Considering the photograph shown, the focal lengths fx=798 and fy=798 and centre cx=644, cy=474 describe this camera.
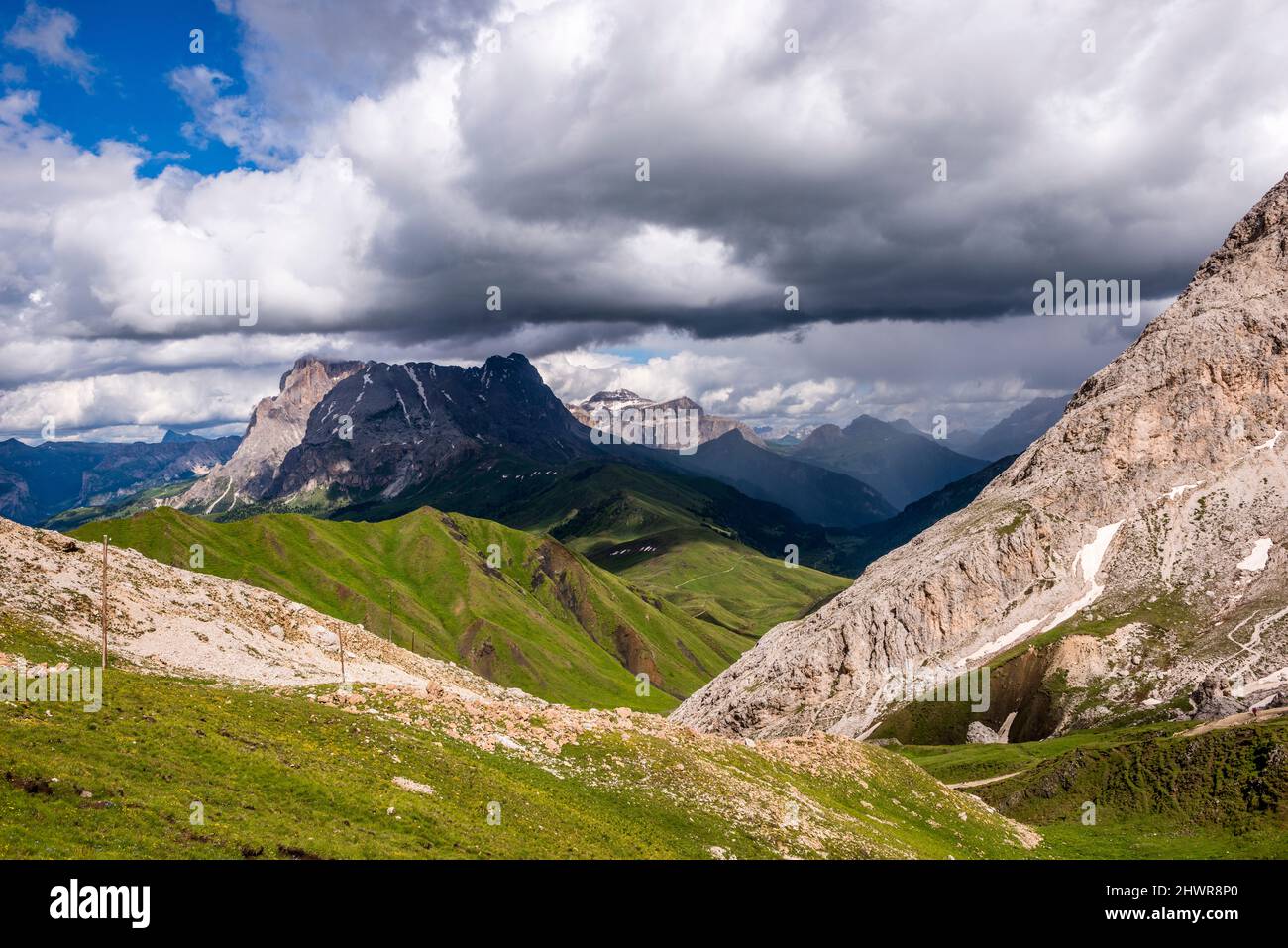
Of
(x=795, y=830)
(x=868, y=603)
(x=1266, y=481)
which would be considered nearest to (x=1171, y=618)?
(x=1266, y=481)

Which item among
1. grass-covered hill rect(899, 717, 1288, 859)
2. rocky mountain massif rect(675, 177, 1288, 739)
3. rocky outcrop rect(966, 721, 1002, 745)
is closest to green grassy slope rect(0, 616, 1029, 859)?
grass-covered hill rect(899, 717, 1288, 859)

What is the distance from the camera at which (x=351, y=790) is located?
1522 inches

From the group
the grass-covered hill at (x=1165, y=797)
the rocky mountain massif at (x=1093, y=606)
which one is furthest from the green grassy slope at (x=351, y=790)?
the rocky mountain massif at (x=1093, y=606)

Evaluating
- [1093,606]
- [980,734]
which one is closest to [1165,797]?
[980,734]

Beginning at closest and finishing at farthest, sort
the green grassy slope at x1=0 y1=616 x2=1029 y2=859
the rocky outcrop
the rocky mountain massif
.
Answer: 1. the green grassy slope at x1=0 y1=616 x2=1029 y2=859
2. the rocky outcrop
3. the rocky mountain massif

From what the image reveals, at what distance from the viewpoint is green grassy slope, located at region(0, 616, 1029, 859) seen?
1203 inches

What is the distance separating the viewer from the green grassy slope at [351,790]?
100ft

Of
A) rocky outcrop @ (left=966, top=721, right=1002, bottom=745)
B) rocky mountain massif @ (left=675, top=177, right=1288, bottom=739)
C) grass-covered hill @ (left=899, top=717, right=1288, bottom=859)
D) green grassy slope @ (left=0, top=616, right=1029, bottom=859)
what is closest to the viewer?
green grassy slope @ (left=0, top=616, right=1029, bottom=859)

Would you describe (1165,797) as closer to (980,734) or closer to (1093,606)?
(980,734)

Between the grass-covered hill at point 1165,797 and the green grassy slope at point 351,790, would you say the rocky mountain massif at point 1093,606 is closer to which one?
the grass-covered hill at point 1165,797

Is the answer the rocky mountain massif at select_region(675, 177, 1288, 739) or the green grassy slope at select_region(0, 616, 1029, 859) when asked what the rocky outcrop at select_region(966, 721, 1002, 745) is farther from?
the green grassy slope at select_region(0, 616, 1029, 859)

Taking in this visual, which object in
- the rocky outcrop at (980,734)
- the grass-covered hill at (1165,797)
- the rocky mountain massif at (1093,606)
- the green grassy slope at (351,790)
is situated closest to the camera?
the green grassy slope at (351,790)
